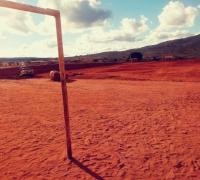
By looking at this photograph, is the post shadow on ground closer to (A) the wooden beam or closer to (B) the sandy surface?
(B) the sandy surface

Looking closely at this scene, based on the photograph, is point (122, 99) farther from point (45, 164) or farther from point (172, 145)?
point (45, 164)

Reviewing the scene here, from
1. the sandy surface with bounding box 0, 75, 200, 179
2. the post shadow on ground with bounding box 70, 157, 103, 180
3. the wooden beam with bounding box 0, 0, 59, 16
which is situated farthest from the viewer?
the sandy surface with bounding box 0, 75, 200, 179

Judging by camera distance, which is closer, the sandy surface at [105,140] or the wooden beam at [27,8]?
the wooden beam at [27,8]

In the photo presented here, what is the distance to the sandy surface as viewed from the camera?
17.5 feet

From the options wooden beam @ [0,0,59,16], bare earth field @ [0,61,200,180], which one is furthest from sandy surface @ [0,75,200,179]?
wooden beam @ [0,0,59,16]

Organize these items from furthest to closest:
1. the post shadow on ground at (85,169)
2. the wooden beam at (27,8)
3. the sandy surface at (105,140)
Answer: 1. the sandy surface at (105,140)
2. the post shadow on ground at (85,169)
3. the wooden beam at (27,8)

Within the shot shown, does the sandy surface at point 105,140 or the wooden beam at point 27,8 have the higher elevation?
the wooden beam at point 27,8

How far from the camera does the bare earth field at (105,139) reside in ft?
17.5

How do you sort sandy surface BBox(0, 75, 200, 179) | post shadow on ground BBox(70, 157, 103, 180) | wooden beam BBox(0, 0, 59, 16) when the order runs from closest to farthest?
1. wooden beam BBox(0, 0, 59, 16)
2. post shadow on ground BBox(70, 157, 103, 180)
3. sandy surface BBox(0, 75, 200, 179)

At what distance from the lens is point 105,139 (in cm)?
705

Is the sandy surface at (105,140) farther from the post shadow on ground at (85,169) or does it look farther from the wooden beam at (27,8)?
the wooden beam at (27,8)

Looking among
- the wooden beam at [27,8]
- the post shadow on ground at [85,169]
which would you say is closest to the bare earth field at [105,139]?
the post shadow on ground at [85,169]

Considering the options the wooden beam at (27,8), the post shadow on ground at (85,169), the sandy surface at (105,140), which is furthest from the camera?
the sandy surface at (105,140)

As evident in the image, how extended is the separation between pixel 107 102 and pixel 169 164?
21.7ft
